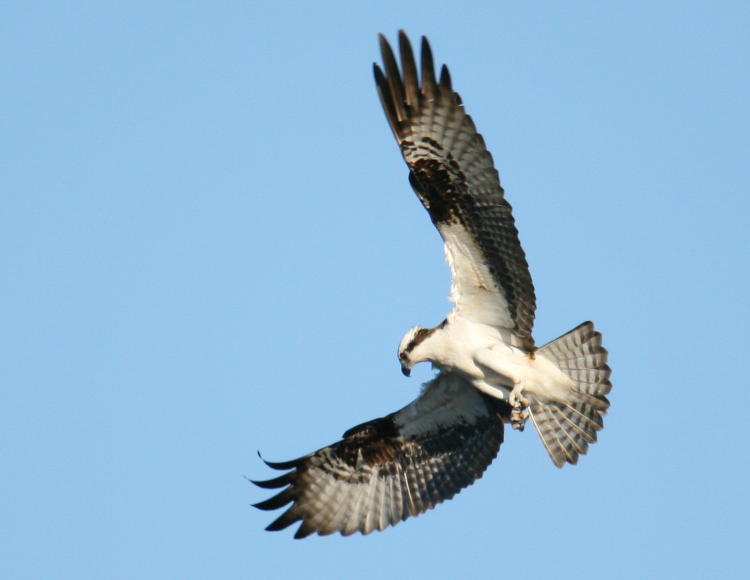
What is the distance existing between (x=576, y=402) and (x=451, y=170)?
7.40 ft

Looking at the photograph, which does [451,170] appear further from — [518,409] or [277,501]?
[277,501]

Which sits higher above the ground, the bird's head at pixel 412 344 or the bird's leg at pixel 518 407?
the bird's head at pixel 412 344

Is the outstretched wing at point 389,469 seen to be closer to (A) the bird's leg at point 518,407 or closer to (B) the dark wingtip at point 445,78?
(A) the bird's leg at point 518,407

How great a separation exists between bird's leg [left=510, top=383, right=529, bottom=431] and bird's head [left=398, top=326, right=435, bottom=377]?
817mm

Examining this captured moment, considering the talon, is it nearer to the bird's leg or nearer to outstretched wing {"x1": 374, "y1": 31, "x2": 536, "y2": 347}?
the bird's leg

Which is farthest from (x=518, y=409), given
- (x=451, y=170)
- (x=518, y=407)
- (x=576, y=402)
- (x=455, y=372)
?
(x=451, y=170)

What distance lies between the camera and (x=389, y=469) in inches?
432

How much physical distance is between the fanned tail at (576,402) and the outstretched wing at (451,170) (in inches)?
23.7

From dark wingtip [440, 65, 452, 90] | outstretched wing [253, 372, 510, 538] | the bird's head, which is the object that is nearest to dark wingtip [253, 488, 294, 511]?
outstretched wing [253, 372, 510, 538]

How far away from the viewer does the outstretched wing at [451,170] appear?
9234 mm

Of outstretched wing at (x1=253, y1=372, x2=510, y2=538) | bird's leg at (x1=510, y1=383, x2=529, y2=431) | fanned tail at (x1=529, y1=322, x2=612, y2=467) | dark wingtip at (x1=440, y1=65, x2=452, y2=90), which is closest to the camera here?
dark wingtip at (x1=440, y1=65, x2=452, y2=90)

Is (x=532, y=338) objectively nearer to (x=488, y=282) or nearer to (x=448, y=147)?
(x=488, y=282)

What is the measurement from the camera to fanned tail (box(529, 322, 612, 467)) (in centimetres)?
978

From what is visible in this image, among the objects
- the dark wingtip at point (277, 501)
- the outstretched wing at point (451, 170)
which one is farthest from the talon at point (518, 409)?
the dark wingtip at point (277, 501)
